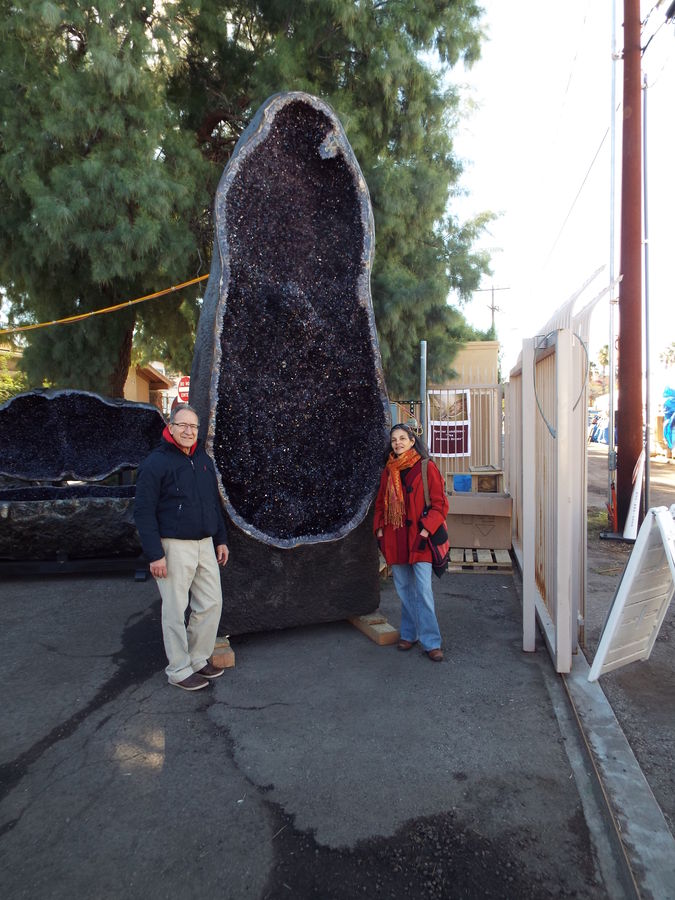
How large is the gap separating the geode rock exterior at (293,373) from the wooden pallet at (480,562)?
2.17 m

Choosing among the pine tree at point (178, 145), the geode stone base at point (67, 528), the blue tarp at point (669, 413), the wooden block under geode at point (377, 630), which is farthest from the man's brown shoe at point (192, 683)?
the blue tarp at point (669, 413)

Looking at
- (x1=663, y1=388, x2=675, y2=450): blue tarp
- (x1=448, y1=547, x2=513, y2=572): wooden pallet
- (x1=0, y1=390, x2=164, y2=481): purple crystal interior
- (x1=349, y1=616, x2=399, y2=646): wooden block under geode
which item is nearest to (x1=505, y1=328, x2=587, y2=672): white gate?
(x1=349, y1=616, x2=399, y2=646): wooden block under geode

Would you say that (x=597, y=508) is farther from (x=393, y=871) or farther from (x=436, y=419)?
(x=393, y=871)

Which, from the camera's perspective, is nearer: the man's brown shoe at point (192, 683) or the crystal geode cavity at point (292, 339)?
the man's brown shoe at point (192, 683)

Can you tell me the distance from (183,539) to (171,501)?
233mm

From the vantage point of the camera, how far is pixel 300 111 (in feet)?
15.0

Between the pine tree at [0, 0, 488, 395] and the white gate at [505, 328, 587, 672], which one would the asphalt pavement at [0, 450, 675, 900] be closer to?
the white gate at [505, 328, 587, 672]

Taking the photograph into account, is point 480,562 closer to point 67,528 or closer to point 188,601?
point 188,601

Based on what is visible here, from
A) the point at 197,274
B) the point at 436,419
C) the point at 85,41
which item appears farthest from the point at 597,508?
the point at 85,41

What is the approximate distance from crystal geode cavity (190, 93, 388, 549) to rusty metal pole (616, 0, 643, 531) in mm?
5281

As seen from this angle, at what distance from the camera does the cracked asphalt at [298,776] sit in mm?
2320

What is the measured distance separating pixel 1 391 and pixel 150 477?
47.6ft

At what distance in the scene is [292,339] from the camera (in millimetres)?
4590

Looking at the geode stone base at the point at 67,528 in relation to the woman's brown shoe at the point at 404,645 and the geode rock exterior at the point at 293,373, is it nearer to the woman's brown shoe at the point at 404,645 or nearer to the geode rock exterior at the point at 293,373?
the geode rock exterior at the point at 293,373
